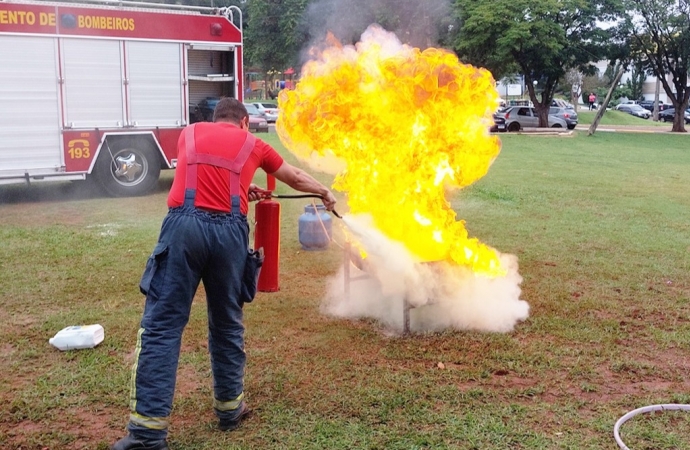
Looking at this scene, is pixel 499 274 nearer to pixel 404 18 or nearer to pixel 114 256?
pixel 114 256

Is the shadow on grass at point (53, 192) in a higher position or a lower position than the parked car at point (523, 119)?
lower

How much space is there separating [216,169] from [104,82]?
8895mm

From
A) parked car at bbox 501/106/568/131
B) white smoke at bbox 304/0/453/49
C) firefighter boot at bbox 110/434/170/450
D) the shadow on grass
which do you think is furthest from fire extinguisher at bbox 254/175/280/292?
parked car at bbox 501/106/568/131

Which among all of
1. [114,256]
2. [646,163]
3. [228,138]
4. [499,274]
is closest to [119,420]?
[228,138]

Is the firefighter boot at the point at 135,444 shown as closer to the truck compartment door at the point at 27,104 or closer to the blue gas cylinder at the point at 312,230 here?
the blue gas cylinder at the point at 312,230

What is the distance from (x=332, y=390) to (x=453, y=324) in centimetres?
155

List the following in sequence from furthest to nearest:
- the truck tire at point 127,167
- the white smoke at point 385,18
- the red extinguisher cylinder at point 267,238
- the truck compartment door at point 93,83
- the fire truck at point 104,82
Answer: the white smoke at point 385,18 → the truck tire at point 127,167 → the truck compartment door at point 93,83 → the fire truck at point 104,82 → the red extinguisher cylinder at point 267,238

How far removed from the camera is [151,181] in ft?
41.7

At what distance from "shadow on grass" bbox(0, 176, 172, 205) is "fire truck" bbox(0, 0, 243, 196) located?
60 centimetres

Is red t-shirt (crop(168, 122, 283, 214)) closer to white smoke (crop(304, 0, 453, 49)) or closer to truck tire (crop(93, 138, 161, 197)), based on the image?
truck tire (crop(93, 138, 161, 197))

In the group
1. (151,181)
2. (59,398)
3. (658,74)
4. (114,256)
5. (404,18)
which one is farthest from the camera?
(658,74)

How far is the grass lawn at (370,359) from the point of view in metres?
3.95

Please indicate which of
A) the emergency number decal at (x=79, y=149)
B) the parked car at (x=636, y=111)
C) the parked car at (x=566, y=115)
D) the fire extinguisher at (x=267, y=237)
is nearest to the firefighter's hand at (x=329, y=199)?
the fire extinguisher at (x=267, y=237)

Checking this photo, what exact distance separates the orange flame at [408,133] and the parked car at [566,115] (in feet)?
115
